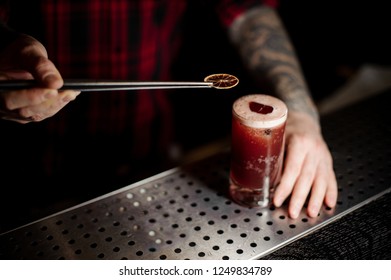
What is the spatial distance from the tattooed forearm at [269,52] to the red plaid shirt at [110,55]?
0.09 m

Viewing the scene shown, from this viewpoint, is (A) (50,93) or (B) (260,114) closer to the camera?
(A) (50,93)

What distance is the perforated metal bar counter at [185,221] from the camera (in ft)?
4.65

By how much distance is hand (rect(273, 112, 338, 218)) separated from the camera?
1.56 metres

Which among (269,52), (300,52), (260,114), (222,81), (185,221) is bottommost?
(300,52)

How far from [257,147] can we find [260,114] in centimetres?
11

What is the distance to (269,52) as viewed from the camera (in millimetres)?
2277

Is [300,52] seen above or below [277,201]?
below

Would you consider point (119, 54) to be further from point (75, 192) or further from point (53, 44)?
point (75, 192)

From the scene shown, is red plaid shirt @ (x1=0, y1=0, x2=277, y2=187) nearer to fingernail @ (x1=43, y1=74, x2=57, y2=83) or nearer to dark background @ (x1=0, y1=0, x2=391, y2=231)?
dark background @ (x1=0, y1=0, x2=391, y2=231)

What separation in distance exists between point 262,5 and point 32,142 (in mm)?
1429

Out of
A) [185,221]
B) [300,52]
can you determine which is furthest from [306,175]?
[300,52]

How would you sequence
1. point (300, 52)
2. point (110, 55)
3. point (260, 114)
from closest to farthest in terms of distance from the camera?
point (260, 114) < point (110, 55) < point (300, 52)

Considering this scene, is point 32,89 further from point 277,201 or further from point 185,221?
point 277,201
